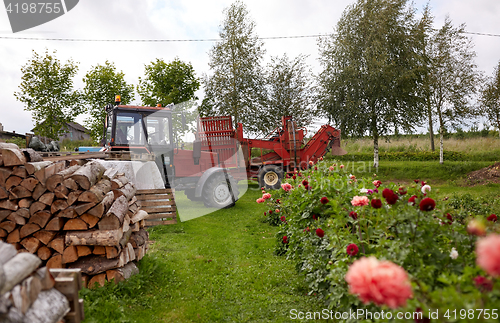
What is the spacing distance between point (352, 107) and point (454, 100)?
4.69 metres

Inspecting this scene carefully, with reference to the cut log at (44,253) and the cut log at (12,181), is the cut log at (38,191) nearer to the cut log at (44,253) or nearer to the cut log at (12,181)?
the cut log at (12,181)

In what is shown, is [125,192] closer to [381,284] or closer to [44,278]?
[44,278]

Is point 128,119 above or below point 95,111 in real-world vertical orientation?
below

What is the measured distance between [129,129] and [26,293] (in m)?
6.88

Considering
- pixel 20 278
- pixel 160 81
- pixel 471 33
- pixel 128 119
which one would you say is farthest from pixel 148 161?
pixel 471 33

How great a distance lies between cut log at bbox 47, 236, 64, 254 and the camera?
127 inches

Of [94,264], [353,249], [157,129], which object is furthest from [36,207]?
[157,129]

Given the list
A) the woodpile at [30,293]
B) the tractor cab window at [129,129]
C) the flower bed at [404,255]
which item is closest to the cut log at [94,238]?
the woodpile at [30,293]

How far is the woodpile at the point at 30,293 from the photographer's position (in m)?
1.31

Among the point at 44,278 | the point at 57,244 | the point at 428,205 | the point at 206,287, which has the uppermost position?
the point at 428,205

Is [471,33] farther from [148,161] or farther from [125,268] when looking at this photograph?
[125,268]

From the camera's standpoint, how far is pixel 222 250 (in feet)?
16.6

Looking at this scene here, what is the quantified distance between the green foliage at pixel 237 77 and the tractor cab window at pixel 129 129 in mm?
8095

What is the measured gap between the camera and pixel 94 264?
326cm
